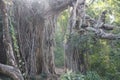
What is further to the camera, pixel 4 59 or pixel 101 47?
pixel 4 59

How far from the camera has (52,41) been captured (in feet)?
27.7

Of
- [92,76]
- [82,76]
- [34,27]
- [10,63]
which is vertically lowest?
[92,76]

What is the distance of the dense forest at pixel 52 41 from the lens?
623 cm

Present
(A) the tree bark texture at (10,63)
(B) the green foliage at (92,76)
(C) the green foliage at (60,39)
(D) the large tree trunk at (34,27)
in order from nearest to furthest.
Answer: (A) the tree bark texture at (10,63) → (B) the green foliage at (92,76) → (D) the large tree trunk at (34,27) → (C) the green foliage at (60,39)

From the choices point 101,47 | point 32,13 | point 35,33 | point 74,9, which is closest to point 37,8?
point 32,13

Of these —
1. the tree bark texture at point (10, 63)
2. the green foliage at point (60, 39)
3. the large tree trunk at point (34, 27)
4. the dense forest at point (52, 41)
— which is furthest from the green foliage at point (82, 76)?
the green foliage at point (60, 39)

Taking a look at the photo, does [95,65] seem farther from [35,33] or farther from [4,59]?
[4,59]

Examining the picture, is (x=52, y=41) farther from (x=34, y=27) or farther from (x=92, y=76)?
(x=92, y=76)

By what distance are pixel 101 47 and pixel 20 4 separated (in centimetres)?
261

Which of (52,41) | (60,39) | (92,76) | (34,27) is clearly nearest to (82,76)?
(92,76)

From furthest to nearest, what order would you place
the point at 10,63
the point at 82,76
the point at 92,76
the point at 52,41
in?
the point at 52,41, the point at 92,76, the point at 82,76, the point at 10,63

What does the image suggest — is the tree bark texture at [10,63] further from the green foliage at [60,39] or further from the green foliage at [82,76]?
the green foliage at [60,39]

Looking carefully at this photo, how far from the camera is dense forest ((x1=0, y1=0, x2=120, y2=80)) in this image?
6.23m

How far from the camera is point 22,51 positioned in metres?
7.55
